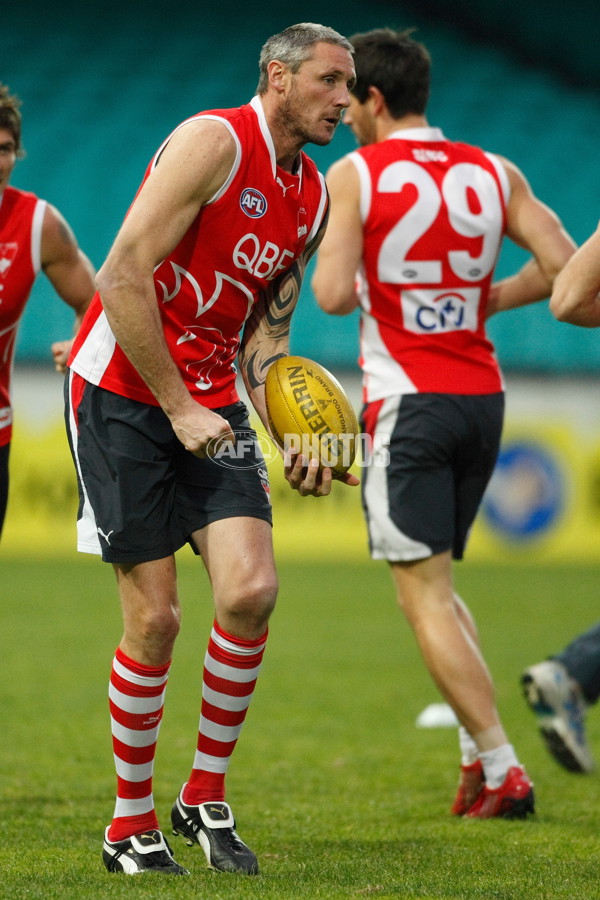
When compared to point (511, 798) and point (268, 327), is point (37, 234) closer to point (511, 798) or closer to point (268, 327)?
point (268, 327)

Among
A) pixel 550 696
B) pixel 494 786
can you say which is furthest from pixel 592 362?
pixel 494 786

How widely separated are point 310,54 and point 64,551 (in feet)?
32.0

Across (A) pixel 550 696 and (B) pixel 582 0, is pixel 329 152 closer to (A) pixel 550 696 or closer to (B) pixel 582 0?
(B) pixel 582 0

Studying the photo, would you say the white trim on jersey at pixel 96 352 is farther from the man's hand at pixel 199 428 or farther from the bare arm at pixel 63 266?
the bare arm at pixel 63 266

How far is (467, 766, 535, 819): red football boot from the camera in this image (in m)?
4.18

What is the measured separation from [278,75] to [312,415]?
932 mm

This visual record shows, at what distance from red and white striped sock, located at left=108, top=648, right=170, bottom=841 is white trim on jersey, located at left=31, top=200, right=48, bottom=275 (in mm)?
1555

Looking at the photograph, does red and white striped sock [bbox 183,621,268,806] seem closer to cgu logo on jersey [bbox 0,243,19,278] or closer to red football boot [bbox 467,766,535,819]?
red football boot [bbox 467,766,535,819]

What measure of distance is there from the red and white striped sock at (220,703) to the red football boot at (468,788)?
3.89 feet

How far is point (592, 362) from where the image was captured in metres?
15.8

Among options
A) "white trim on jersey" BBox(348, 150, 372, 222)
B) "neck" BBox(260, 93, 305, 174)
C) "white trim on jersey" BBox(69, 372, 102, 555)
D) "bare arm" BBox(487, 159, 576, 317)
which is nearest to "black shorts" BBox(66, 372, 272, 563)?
"white trim on jersey" BBox(69, 372, 102, 555)

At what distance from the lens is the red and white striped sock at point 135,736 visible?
3400 mm

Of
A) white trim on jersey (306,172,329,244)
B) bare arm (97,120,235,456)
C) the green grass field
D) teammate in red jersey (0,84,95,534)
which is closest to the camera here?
bare arm (97,120,235,456)

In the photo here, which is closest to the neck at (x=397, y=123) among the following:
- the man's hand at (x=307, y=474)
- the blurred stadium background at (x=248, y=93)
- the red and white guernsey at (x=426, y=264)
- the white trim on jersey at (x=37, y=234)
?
the red and white guernsey at (x=426, y=264)
